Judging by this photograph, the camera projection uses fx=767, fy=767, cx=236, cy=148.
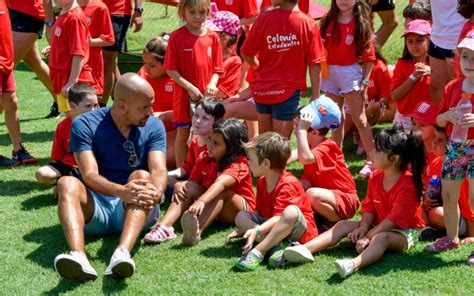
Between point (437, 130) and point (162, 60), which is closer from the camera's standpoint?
point (437, 130)

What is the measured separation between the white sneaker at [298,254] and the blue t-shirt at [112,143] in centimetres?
116

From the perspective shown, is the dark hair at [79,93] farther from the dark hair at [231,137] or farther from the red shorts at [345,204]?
the red shorts at [345,204]

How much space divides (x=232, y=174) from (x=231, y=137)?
0.92ft

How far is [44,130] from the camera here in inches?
344

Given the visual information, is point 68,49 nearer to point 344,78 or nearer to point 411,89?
point 344,78

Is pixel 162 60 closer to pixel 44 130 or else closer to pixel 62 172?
pixel 62 172

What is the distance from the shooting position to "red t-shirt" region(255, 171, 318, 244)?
4957mm

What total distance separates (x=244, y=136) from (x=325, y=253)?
1.10 metres

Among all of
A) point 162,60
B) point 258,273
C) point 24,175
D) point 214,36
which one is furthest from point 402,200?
point 24,175

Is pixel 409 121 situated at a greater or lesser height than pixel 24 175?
greater

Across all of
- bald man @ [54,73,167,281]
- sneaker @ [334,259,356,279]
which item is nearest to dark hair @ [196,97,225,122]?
bald man @ [54,73,167,281]

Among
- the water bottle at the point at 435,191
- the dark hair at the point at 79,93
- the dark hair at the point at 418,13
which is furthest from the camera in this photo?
the dark hair at the point at 418,13

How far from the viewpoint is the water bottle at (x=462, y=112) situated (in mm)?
4543

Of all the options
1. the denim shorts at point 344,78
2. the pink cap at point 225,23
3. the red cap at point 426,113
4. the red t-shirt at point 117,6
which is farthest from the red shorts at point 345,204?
the red t-shirt at point 117,6
